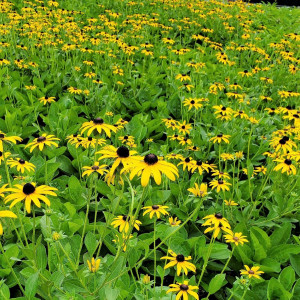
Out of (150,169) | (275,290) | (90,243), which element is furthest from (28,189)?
(275,290)

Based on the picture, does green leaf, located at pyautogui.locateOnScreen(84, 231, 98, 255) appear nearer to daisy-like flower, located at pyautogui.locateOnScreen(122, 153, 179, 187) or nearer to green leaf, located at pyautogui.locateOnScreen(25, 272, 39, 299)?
green leaf, located at pyautogui.locateOnScreen(25, 272, 39, 299)

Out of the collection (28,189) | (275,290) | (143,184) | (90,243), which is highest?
(143,184)

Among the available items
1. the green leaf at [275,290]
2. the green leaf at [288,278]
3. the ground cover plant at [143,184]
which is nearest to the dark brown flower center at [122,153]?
the ground cover plant at [143,184]

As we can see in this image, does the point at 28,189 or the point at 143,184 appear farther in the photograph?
the point at 28,189

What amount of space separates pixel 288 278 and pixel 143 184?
5.15ft

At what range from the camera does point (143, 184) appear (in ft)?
4.95

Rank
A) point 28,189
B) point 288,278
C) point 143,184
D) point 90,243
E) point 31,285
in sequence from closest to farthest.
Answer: point 143,184
point 28,189
point 31,285
point 90,243
point 288,278

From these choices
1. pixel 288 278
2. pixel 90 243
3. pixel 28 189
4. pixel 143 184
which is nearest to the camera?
pixel 143 184

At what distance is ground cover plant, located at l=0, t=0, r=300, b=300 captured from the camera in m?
1.96

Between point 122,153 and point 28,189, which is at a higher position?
point 122,153

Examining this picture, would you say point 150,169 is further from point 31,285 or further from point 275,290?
point 275,290

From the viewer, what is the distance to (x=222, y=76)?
20.5 ft

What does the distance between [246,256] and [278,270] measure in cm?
24

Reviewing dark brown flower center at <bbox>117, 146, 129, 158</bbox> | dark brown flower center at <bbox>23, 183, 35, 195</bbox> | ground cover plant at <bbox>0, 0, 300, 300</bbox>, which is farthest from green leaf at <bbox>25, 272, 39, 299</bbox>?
dark brown flower center at <bbox>117, 146, 129, 158</bbox>
